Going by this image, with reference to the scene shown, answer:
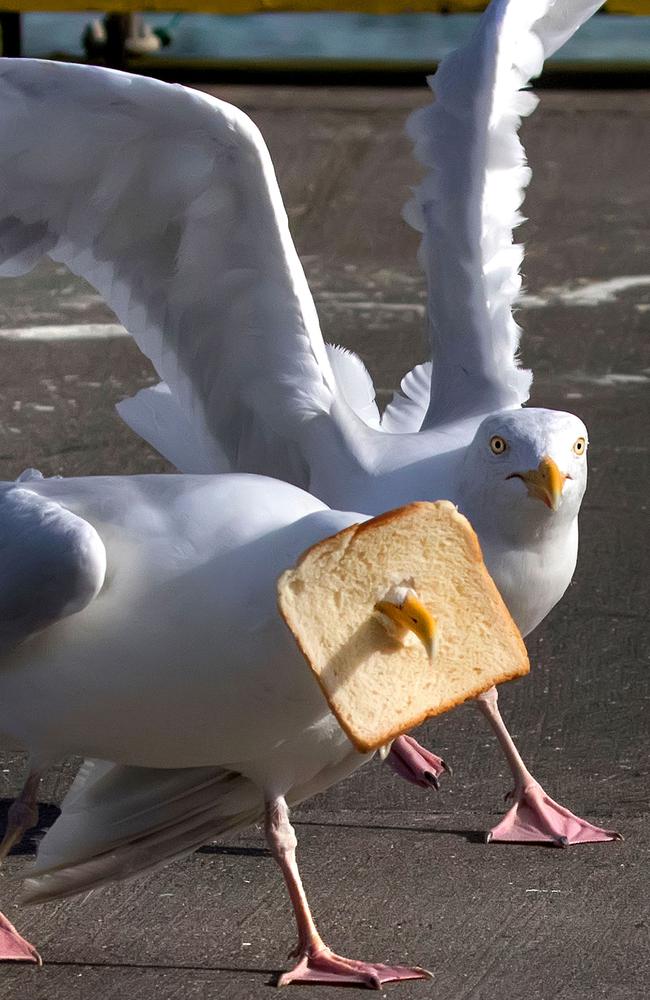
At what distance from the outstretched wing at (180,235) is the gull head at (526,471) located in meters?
0.70

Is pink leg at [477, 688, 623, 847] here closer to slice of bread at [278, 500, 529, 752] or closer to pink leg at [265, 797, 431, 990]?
pink leg at [265, 797, 431, 990]

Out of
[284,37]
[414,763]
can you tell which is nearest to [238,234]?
[414,763]

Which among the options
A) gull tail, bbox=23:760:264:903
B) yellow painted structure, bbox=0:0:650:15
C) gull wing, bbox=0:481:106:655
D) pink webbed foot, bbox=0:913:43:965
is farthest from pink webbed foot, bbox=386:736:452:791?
yellow painted structure, bbox=0:0:650:15

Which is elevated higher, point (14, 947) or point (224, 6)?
point (14, 947)

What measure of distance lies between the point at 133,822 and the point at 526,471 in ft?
3.67

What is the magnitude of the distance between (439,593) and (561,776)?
1319 millimetres

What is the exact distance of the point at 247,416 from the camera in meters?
4.67

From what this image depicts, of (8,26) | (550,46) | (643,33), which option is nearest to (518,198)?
(550,46)

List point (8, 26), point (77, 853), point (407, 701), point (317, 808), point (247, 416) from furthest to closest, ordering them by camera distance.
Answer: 1. point (8, 26)
2. point (247, 416)
3. point (317, 808)
4. point (77, 853)
5. point (407, 701)

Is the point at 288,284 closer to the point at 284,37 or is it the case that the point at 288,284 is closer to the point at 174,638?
the point at 174,638

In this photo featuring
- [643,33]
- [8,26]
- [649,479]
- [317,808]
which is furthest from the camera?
[643,33]

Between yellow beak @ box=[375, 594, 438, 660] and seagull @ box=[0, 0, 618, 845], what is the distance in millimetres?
763

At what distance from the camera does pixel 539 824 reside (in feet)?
13.1

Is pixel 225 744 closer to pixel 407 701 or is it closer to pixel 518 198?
pixel 407 701
